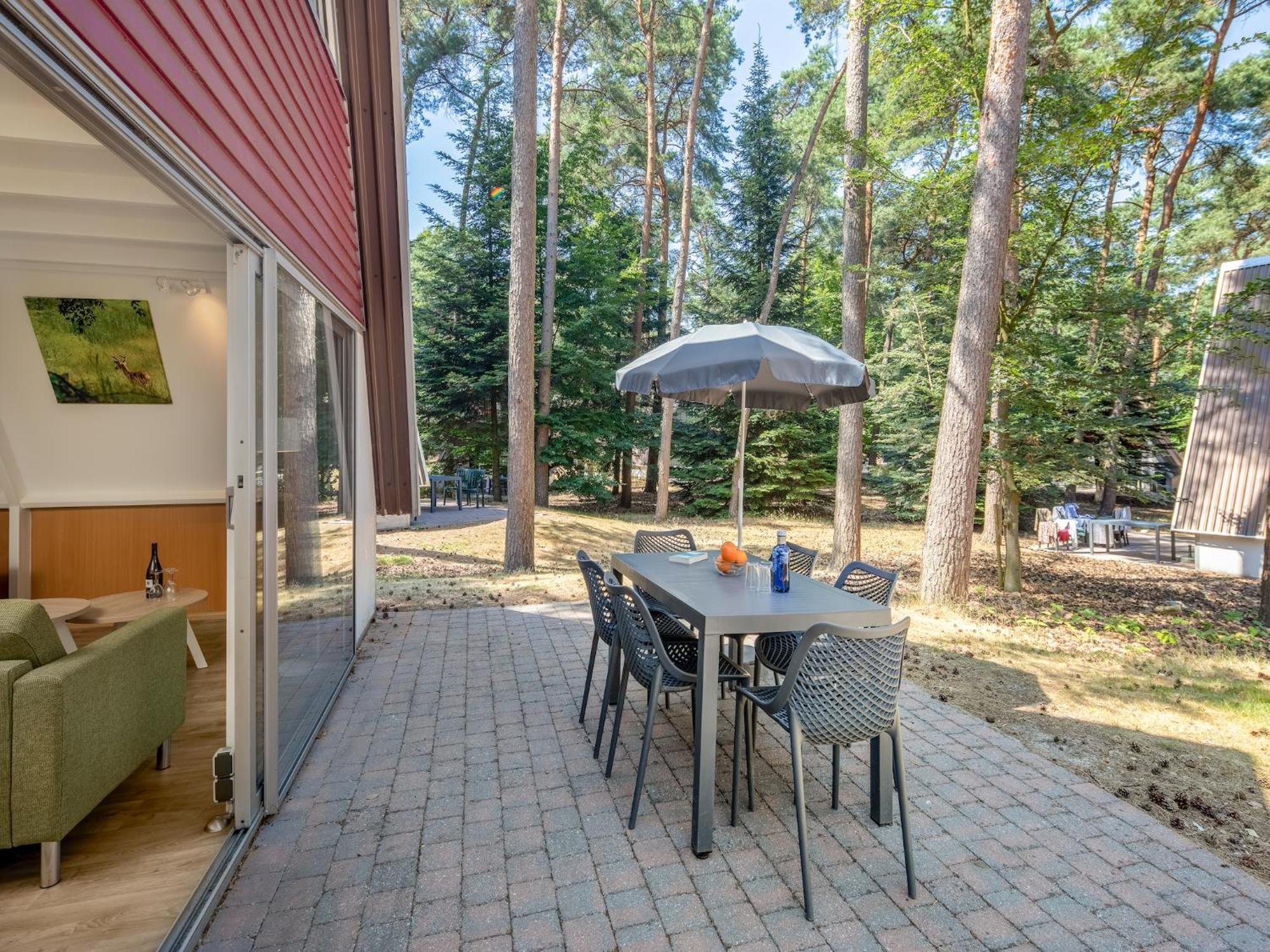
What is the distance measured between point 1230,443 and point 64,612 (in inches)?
527

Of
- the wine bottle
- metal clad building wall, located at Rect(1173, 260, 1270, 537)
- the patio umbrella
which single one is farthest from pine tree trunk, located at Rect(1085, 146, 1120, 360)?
the wine bottle

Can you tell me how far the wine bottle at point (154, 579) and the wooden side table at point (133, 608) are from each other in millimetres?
34

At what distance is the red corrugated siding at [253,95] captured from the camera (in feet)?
4.77

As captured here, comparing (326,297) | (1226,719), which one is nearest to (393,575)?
(326,297)

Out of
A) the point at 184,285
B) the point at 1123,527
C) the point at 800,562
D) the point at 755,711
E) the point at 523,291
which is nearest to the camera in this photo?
the point at 755,711

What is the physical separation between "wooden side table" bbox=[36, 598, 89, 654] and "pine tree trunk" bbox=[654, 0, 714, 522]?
8.81m

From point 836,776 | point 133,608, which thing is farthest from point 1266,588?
point 133,608

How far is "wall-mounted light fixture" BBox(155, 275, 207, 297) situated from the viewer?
4.25 metres

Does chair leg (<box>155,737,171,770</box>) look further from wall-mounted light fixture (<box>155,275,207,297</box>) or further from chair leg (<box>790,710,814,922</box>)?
wall-mounted light fixture (<box>155,275,207,297</box>)

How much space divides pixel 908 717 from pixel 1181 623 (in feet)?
14.7

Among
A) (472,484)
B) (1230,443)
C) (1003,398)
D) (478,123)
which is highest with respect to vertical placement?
(478,123)

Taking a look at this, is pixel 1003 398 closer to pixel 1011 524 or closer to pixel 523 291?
pixel 1011 524

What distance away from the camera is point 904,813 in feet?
6.88

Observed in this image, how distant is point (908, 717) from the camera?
3490 millimetres
